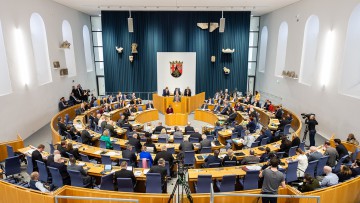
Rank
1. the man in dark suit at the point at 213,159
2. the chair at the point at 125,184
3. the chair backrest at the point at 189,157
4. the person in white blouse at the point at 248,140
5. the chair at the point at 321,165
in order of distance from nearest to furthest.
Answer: the chair at the point at 125,184 → the man in dark suit at the point at 213,159 → the chair at the point at 321,165 → the chair backrest at the point at 189,157 → the person in white blouse at the point at 248,140

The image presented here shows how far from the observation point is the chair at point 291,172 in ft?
24.8

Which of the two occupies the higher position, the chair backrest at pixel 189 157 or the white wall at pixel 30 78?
the white wall at pixel 30 78

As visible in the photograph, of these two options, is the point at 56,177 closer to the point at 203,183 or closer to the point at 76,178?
the point at 76,178

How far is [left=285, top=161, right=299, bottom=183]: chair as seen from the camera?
24.8ft

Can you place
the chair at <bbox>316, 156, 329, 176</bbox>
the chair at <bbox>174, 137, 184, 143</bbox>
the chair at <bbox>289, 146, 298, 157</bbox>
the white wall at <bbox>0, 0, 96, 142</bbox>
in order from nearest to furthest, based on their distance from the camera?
the chair at <bbox>316, 156, 329, 176</bbox> < the chair at <bbox>289, 146, 298, 157</bbox> < the chair at <bbox>174, 137, 184, 143</bbox> < the white wall at <bbox>0, 0, 96, 142</bbox>

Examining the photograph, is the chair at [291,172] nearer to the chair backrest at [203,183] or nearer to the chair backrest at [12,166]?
the chair backrest at [203,183]

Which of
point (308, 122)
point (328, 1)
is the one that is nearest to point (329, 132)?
point (308, 122)

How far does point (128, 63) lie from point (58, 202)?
57.2 ft

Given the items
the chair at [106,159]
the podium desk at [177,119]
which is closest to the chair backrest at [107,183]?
the chair at [106,159]

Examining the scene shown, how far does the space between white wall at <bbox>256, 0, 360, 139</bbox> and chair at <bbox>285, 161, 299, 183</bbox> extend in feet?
17.4

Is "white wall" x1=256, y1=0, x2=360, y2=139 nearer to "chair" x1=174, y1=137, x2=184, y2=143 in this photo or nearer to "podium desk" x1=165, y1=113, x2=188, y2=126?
"podium desk" x1=165, y1=113, x2=188, y2=126

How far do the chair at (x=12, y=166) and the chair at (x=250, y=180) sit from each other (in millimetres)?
7198

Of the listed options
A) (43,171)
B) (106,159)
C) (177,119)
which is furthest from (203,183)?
(177,119)

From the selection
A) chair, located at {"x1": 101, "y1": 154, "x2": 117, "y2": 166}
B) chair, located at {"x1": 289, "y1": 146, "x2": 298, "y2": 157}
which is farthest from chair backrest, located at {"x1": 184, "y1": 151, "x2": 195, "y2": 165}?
chair, located at {"x1": 289, "y1": 146, "x2": 298, "y2": 157}
